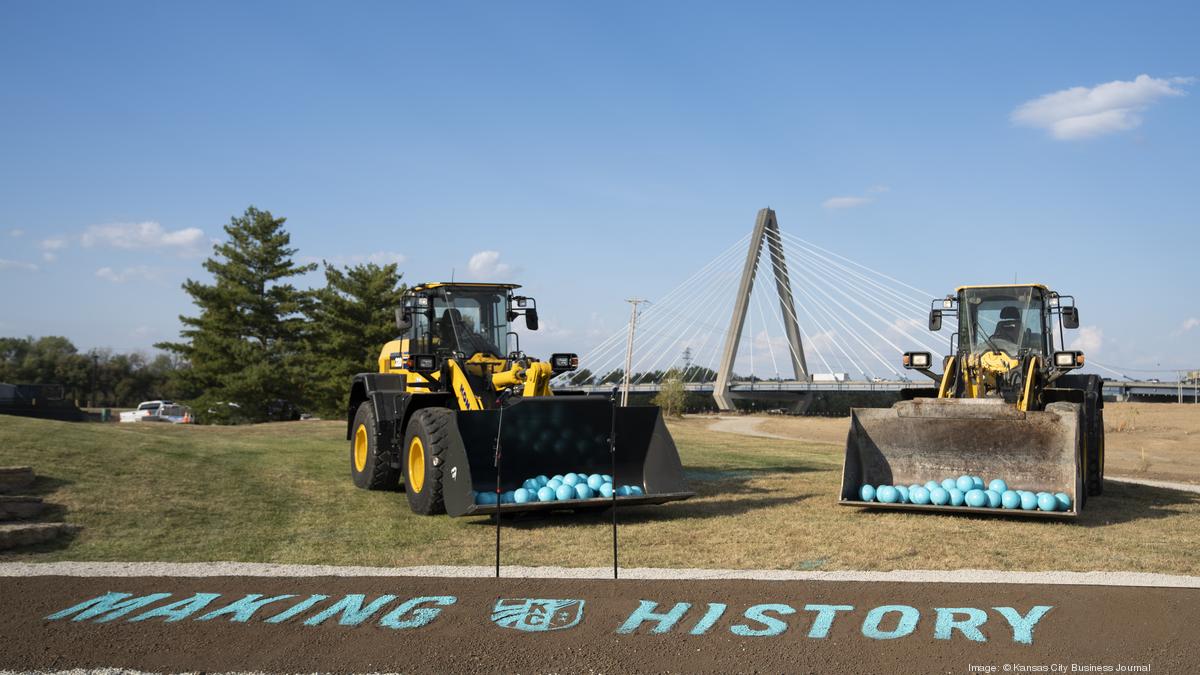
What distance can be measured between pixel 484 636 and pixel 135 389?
90437mm

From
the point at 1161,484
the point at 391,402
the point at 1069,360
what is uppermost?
the point at 1069,360

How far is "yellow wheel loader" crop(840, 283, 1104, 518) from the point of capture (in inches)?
449

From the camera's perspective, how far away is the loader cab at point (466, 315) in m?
12.9

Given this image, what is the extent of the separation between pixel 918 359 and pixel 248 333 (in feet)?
115

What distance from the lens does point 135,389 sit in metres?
87.1

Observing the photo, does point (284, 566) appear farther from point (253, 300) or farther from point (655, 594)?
point (253, 300)

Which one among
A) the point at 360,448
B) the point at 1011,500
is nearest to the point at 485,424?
the point at 360,448

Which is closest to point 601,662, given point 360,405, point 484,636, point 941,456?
point 484,636

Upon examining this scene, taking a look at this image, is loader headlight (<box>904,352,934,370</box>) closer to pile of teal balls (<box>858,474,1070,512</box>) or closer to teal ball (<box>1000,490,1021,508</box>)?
pile of teal balls (<box>858,474,1070,512</box>)

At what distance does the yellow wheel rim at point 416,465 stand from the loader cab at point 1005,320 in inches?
320

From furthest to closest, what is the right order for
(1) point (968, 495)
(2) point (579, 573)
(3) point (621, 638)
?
(1) point (968, 495) → (2) point (579, 573) → (3) point (621, 638)

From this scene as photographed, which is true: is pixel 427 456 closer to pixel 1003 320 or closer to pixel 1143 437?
pixel 1003 320

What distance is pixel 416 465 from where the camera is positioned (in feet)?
38.3

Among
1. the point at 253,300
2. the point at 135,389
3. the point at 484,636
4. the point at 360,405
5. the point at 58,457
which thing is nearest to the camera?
the point at 484,636
